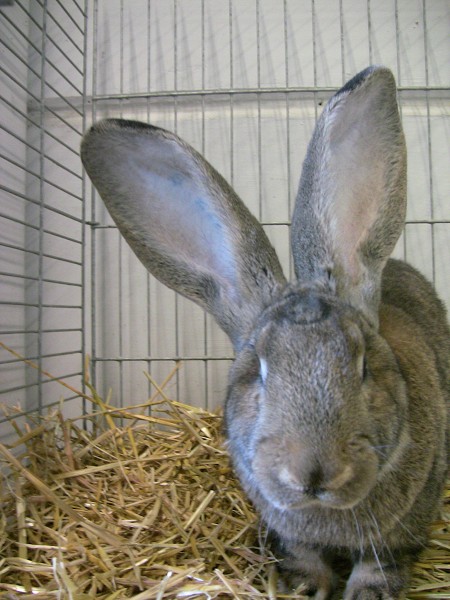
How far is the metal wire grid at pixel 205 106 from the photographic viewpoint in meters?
2.34

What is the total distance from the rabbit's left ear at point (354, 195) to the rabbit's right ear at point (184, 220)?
0.44 ft

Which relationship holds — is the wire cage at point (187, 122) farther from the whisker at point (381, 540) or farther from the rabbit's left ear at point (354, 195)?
the whisker at point (381, 540)

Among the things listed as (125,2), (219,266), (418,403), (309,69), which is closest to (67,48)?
(125,2)

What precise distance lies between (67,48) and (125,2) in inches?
13.6

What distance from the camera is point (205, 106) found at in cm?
238

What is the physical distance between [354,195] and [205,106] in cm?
128

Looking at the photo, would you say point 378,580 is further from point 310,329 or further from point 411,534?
point 310,329

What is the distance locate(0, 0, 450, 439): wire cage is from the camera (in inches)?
91.3

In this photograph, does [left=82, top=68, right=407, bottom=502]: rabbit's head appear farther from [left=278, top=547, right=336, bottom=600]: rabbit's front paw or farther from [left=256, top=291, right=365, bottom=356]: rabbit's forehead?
[left=278, top=547, right=336, bottom=600]: rabbit's front paw

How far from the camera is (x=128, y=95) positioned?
7.55 feet

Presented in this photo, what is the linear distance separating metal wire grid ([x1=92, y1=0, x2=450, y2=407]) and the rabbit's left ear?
1013 mm

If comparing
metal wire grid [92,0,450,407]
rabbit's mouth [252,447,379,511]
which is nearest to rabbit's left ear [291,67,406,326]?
rabbit's mouth [252,447,379,511]

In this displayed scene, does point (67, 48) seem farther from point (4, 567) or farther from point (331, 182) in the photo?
point (4, 567)

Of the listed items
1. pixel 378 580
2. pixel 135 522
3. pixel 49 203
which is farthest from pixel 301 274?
pixel 49 203
